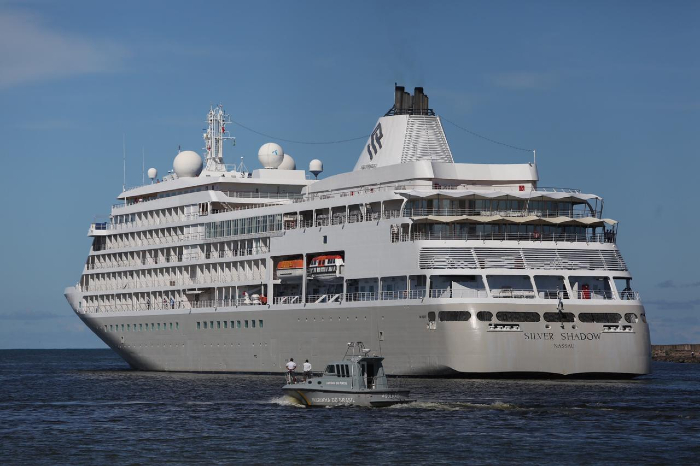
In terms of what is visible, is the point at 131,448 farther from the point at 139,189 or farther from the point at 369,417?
the point at 139,189

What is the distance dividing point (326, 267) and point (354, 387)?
24973 mm

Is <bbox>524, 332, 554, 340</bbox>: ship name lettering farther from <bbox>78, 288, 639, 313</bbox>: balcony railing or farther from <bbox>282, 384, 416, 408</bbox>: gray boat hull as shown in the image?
<bbox>282, 384, 416, 408</bbox>: gray boat hull

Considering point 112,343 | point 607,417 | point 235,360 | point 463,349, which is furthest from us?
point 112,343

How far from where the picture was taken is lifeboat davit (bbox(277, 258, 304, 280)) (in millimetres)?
80125

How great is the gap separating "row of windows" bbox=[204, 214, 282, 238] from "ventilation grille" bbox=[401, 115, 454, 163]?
1008 centimetres

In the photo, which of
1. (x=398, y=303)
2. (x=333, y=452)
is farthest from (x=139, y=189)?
(x=333, y=452)

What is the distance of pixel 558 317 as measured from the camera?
221 feet

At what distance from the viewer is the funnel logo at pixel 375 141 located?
81.7 metres

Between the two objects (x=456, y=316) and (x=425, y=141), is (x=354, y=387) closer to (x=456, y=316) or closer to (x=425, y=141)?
(x=456, y=316)

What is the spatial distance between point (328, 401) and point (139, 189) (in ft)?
166

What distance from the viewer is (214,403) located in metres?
57.8

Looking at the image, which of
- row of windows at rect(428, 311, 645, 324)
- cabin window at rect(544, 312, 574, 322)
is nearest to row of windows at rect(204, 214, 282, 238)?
row of windows at rect(428, 311, 645, 324)

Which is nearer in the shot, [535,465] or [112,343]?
[535,465]

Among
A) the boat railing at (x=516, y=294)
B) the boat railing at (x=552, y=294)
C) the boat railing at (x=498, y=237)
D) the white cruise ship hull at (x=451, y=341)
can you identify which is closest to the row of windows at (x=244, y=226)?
the white cruise ship hull at (x=451, y=341)
